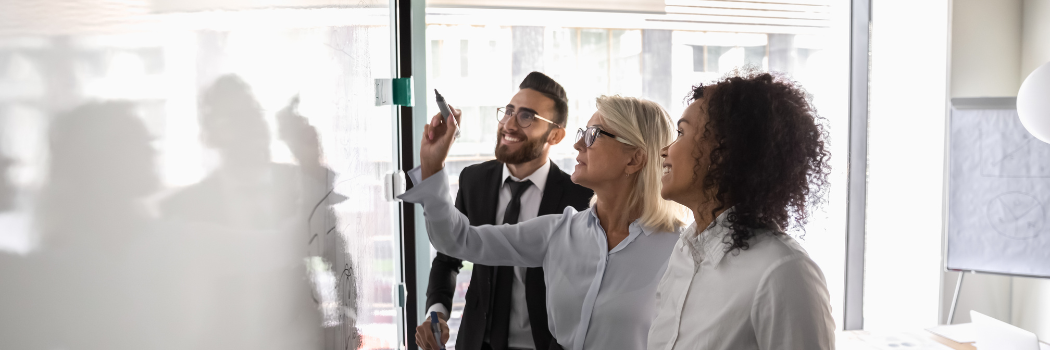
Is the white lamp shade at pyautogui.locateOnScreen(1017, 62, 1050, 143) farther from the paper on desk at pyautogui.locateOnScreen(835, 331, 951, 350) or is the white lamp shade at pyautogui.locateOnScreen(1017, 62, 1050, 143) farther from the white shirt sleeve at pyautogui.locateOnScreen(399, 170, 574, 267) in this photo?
the white shirt sleeve at pyautogui.locateOnScreen(399, 170, 574, 267)

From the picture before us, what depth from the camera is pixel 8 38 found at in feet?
0.74

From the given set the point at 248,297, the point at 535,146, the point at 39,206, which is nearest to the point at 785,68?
the point at 535,146

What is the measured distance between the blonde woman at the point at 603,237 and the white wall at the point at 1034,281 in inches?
106

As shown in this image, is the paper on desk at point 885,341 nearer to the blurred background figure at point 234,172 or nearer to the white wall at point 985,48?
the white wall at point 985,48

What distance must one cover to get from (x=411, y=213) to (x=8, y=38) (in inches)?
75.6

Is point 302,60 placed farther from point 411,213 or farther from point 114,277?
point 411,213

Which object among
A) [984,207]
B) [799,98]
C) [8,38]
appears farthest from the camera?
[984,207]

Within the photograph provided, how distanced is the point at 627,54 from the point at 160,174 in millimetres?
2811

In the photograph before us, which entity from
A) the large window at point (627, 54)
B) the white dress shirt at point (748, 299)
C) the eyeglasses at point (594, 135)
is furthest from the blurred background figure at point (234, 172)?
the large window at point (627, 54)

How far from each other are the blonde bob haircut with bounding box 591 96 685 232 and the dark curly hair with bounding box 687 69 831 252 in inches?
18.5

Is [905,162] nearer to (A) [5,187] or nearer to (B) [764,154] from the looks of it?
(B) [764,154]

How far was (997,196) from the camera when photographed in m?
2.85

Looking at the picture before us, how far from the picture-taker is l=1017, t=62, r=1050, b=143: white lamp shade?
247 cm

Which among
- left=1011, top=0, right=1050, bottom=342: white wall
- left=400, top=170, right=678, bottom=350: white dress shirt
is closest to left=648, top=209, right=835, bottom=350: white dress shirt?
left=400, top=170, right=678, bottom=350: white dress shirt
